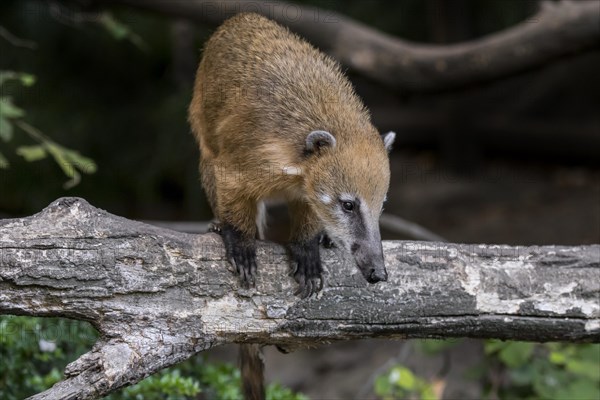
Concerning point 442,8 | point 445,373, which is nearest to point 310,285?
point 445,373

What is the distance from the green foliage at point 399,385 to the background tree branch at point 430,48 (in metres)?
2.50

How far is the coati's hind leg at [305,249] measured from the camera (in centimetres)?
422

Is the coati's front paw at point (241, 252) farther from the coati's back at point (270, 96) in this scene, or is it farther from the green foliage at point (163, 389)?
the green foliage at point (163, 389)

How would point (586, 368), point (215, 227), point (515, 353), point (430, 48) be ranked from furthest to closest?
point (430, 48), point (515, 353), point (586, 368), point (215, 227)

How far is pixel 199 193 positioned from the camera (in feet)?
29.8

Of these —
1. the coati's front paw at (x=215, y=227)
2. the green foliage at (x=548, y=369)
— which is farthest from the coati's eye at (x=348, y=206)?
the green foliage at (x=548, y=369)

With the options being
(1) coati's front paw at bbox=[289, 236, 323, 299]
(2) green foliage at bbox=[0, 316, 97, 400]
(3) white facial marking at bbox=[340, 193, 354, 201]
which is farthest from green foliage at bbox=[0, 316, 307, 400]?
(3) white facial marking at bbox=[340, 193, 354, 201]

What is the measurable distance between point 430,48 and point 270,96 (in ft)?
9.04

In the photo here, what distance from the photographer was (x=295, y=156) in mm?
4637

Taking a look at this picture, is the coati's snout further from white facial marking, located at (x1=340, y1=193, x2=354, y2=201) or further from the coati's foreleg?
the coati's foreleg

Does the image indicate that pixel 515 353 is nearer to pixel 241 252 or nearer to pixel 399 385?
pixel 399 385

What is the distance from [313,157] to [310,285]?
0.75 m

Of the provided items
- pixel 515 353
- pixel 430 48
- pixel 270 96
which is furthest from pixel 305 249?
pixel 430 48

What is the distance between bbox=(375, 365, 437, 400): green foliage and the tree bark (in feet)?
4.85
